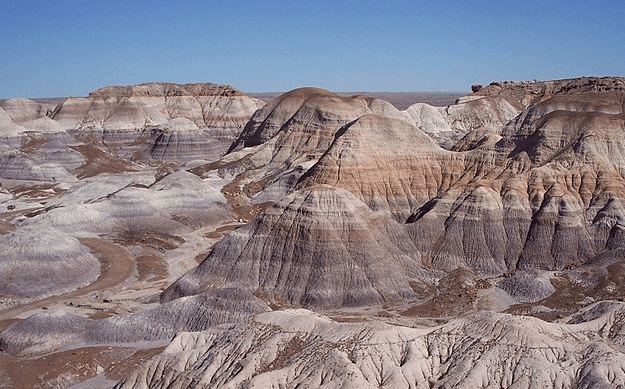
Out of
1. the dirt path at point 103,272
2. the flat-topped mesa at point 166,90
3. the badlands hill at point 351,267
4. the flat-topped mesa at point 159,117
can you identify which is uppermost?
the flat-topped mesa at point 166,90

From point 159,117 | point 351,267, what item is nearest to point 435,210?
point 351,267

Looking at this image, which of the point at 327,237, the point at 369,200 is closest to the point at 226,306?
the point at 327,237

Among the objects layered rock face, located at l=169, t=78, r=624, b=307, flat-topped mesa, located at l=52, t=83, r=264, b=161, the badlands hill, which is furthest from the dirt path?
flat-topped mesa, located at l=52, t=83, r=264, b=161

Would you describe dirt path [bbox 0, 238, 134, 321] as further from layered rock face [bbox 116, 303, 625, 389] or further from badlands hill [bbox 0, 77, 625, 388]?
layered rock face [bbox 116, 303, 625, 389]

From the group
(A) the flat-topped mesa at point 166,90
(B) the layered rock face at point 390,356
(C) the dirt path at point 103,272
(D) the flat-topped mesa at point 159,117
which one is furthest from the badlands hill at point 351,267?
(A) the flat-topped mesa at point 166,90

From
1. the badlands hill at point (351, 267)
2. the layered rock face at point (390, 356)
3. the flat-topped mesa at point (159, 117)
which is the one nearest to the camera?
the layered rock face at point (390, 356)

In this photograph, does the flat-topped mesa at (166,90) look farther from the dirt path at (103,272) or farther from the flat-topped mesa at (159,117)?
the dirt path at (103,272)
